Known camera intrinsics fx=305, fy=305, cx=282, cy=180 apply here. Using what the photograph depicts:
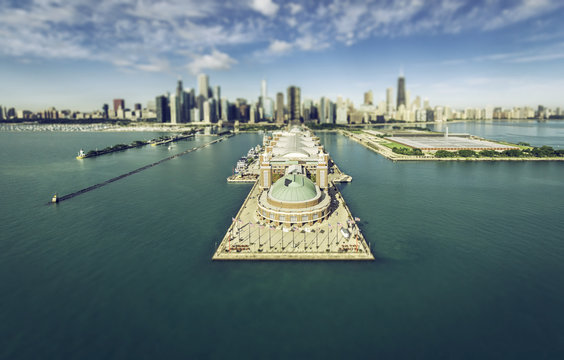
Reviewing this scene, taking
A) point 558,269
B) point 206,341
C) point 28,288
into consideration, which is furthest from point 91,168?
point 558,269

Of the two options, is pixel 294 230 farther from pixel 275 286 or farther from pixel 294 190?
pixel 275 286

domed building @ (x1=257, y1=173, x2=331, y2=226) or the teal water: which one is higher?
domed building @ (x1=257, y1=173, x2=331, y2=226)

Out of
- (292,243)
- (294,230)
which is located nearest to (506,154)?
(294,230)

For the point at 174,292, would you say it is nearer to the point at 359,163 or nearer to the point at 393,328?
the point at 393,328

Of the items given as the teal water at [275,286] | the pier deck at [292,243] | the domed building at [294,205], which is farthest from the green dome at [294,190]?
the teal water at [275,286]

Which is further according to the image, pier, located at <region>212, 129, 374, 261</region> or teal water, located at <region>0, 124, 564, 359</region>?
pier, located at <region>212, 129, 374, 261</region>

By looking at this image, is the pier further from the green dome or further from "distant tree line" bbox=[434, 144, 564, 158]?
"distant tree line" bbox=[434, 144, 564, 158]

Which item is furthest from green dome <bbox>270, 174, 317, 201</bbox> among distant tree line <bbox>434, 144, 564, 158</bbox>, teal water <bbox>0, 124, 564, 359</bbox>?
distant tree line <bbox>434, 144, 564, 158</bbox>
